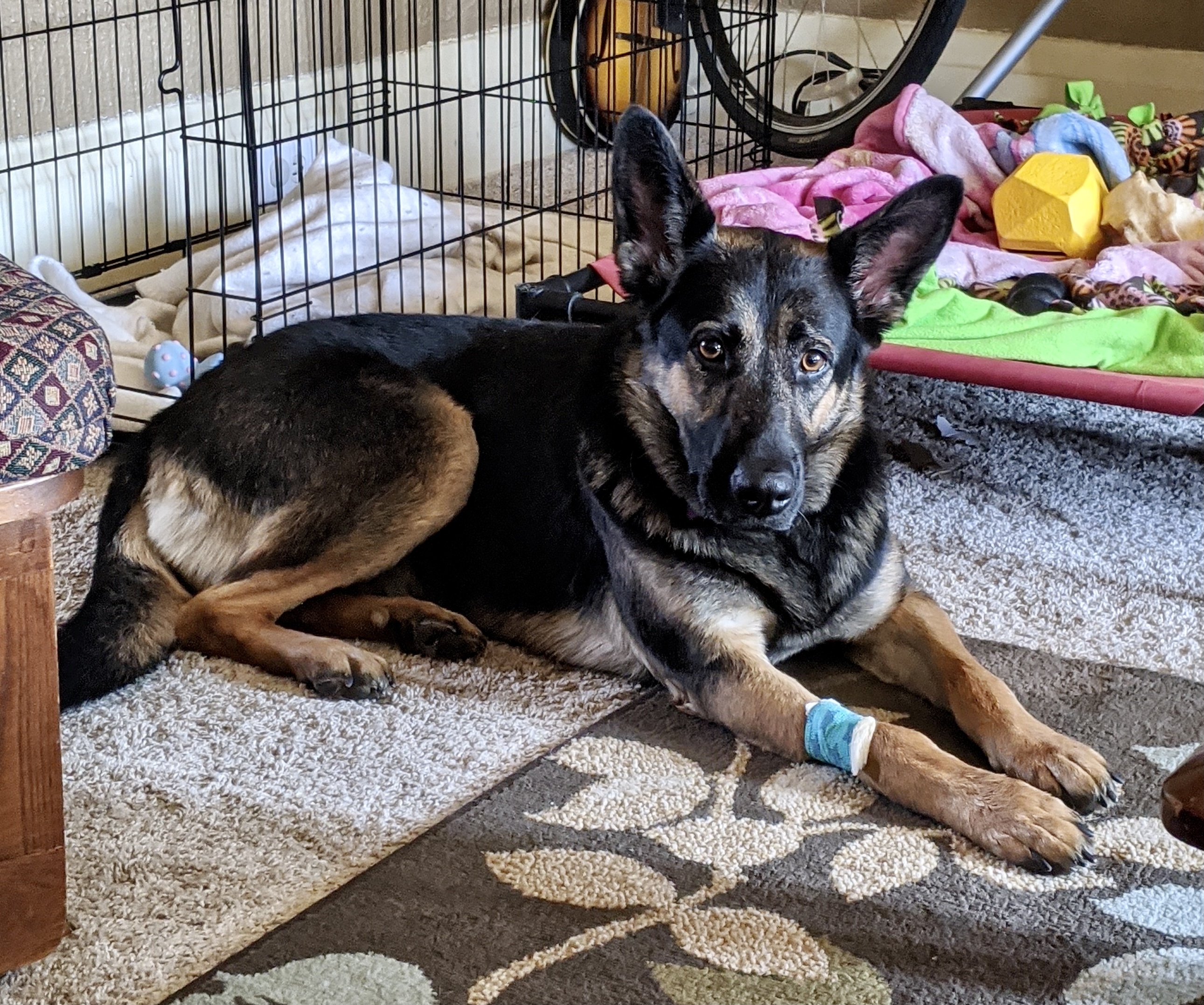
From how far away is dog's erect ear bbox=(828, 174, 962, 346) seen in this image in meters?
2.07

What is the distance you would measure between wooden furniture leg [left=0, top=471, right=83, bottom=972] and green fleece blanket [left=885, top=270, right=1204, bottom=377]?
1715 mm

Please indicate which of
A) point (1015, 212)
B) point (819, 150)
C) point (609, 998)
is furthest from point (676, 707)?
point (819, 150)

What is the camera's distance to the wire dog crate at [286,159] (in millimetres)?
3512

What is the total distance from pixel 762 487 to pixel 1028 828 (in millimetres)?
568

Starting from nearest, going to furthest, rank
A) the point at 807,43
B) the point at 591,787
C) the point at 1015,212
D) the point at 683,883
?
the point at 683,883 < the point at 591,787 < the point at 1015,212 < the point at 807,43

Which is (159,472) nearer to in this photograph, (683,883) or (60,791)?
(60,791)

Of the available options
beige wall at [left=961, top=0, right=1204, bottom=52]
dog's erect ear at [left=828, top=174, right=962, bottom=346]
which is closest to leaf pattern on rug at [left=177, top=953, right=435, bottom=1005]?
dog's erect ear at [left=828, top=174, right=962, bottom=346]

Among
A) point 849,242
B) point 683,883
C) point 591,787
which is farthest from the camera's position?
point 849,242

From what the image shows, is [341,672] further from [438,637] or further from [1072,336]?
[1072,336]

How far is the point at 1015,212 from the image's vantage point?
341 cm

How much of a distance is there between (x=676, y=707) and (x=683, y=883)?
49cm

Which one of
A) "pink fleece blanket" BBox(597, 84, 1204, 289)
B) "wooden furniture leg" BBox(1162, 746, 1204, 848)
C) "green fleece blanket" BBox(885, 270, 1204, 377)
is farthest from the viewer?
"pink fleece blanket" BBox(597, 84, 1204, 289)

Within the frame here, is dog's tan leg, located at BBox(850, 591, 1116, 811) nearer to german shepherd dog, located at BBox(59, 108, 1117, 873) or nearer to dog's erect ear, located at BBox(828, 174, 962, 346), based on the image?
german shepherd dog, located at BBox(59, 108, 1117, 873)

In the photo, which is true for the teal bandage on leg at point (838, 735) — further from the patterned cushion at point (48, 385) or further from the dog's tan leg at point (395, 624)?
the patterned cushion at point (48, 385)
